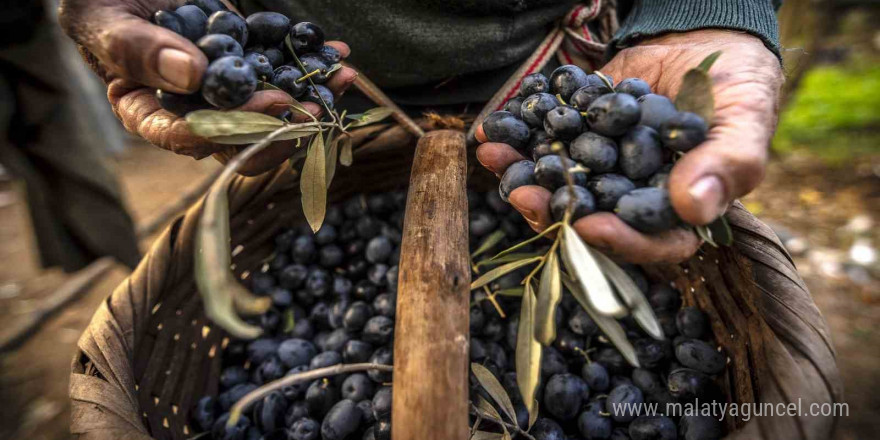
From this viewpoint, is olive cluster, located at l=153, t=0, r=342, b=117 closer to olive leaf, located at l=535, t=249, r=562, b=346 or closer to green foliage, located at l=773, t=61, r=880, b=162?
olive leaf, located at l=535, t=249, r=562, b=346

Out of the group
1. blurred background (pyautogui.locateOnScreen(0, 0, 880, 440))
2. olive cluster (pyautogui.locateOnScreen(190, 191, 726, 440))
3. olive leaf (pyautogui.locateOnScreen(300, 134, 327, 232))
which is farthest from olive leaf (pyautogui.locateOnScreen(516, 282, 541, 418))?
blurred background (pyautogui.locateOnScreen(0, 0, 880, 440))

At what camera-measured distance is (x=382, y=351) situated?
40.6 inches

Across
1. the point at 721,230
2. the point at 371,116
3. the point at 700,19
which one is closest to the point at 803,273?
the point at 700,19

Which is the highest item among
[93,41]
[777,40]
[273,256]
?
[777,40]

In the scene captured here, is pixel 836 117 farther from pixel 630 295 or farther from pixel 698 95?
pixel 630 295

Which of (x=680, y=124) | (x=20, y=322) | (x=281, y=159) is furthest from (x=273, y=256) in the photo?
(x=20, y=322)

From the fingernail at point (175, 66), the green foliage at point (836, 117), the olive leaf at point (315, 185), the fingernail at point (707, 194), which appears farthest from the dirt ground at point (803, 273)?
the fingernail at point (175, 66)

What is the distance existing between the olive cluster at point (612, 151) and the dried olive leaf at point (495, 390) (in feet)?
1.02

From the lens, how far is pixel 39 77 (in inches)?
71.9

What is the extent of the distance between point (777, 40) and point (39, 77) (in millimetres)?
2301

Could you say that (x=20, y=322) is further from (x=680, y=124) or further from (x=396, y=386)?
(x=680, y=124)

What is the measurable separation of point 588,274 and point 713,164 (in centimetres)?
20

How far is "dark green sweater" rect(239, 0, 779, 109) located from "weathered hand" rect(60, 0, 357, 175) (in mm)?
317

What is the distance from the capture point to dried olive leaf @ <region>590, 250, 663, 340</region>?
2.04 feet
